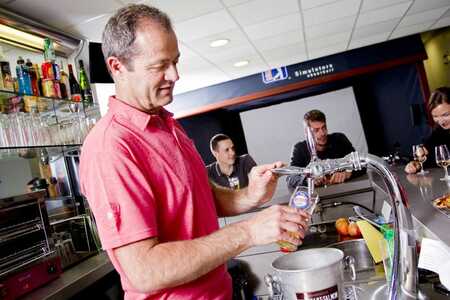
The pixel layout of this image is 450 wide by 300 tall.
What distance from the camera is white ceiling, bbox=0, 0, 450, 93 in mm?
2742

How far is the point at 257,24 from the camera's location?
3.75 meters

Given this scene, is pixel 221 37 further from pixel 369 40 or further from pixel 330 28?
pixel 369 40

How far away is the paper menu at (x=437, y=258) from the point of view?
833 millimetres

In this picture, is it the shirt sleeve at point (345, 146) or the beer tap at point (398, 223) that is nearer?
the beer tap at point (398, 223)

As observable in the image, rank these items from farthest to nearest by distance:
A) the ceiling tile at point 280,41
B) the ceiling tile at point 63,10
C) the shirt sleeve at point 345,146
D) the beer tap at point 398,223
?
the ceiling tile at point 280,41, the shirt sleeve at point 345,146, the ceiling tile at point 63,10, the beer tap at point 398,223

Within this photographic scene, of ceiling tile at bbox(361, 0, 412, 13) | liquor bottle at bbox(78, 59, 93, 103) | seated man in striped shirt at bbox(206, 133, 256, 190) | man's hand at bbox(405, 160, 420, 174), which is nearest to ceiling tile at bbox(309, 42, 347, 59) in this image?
ceiling tile at bbox(361, 0, 412, 13)

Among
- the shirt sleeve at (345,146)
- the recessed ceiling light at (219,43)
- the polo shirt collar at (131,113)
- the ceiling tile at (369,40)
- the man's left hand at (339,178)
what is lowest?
the man's left hand at (339,178)

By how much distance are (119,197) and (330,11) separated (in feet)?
11.6

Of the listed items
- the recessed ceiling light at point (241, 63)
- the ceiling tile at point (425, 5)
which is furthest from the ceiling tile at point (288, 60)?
the ceiling tile at point (425, 5)

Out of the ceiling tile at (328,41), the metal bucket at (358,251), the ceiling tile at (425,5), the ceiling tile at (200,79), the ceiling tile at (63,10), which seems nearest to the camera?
the metal bucket at (358,251)

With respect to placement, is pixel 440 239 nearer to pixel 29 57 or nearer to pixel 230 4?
pixel 230 4

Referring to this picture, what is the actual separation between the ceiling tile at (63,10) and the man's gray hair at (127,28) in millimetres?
1697

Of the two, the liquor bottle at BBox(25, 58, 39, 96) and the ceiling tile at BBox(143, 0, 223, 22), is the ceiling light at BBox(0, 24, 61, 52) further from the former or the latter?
the ceiling tile at BBox(143, 0, 223, 22)

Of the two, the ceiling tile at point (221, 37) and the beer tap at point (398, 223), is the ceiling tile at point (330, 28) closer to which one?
the ceiling tile at point (221, 37)
